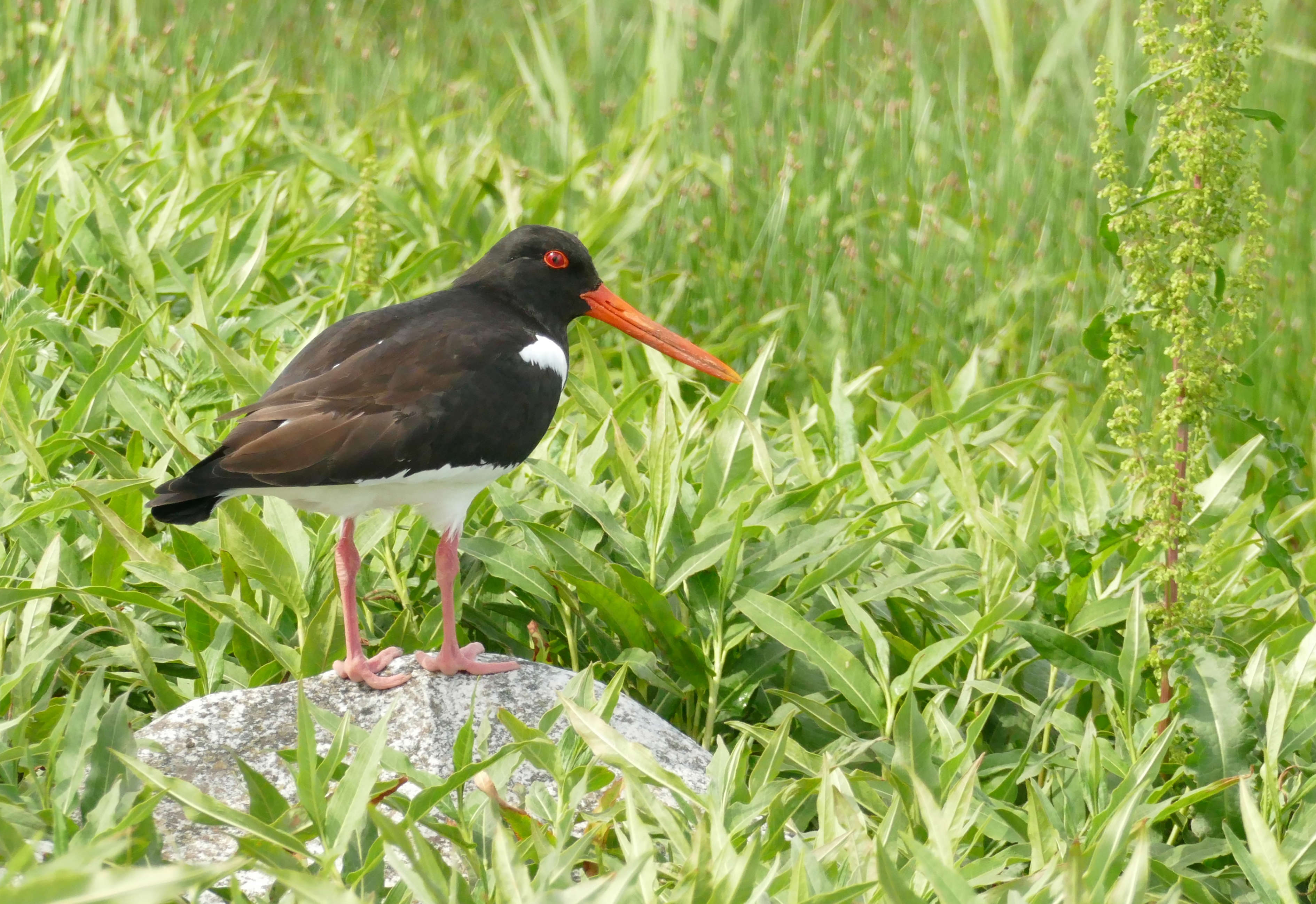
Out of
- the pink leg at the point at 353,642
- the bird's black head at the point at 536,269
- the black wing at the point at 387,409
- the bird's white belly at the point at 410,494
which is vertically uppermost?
the bird's black head at the point at 536,269

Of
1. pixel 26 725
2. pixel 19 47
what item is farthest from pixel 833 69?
pixel 26 725

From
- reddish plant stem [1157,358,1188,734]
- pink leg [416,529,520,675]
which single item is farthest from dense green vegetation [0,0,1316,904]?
pink leg [416,529,520,675]

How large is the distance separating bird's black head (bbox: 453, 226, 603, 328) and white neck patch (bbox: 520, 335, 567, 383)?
210mm

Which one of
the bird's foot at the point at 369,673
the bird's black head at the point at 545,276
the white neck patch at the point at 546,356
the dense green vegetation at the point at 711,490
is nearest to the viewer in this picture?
the dense green vegetation at the point at 711,490

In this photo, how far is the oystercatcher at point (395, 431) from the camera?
9.71ft

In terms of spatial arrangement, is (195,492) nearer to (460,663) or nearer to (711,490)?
(460,663)

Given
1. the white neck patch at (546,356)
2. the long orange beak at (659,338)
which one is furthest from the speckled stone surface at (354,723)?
the long orange beak at (659,338)

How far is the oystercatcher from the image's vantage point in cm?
296

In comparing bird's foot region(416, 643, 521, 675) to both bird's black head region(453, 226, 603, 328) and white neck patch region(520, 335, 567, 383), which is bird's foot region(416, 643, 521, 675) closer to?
white neck patch region(520, 335, 567, 383)

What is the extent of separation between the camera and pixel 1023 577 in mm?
3557

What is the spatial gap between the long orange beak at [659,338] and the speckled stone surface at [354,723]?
1.21m

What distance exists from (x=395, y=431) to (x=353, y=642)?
0.49 metres

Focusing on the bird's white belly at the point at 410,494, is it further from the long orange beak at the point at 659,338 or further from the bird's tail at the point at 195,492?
the long orange beak at the point at 659,338

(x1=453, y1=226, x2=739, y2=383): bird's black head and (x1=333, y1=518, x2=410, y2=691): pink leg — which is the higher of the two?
(x1=453, y1=226, x2=739, y2=383): bird's black head
